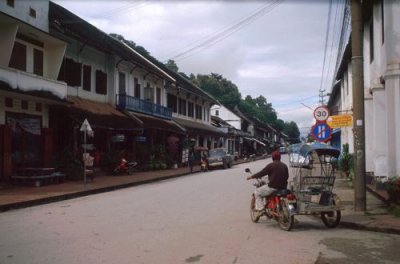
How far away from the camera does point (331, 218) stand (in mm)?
9492

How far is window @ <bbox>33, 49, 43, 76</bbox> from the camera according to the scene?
784 inches

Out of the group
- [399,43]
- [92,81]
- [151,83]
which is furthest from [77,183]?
[151,83]

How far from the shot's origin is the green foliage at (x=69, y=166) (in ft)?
67.2

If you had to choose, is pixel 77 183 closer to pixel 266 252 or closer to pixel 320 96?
pixel 266 252

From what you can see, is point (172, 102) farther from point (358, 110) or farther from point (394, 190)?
point (394, 190)

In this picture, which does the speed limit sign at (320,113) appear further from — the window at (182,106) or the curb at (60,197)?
the window at (182,106)

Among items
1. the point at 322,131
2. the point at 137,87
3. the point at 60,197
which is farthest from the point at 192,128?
the point at 60,197

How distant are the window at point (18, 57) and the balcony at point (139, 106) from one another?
898 cm

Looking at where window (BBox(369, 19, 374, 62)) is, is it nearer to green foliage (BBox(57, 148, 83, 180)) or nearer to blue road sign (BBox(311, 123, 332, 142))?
blue road sign (BBox(311, 123, 332, 142))

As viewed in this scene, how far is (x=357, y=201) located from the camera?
1088 centimetres

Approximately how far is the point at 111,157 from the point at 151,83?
35.3 ft

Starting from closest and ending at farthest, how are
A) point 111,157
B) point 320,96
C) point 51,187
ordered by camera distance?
point 51,187
point 111,157
point 320,96

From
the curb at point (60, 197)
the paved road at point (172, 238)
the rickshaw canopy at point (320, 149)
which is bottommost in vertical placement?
the paved road at point (172, 238)

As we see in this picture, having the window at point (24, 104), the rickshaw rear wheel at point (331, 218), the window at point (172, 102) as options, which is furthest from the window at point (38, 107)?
the window at point (172, 102)
